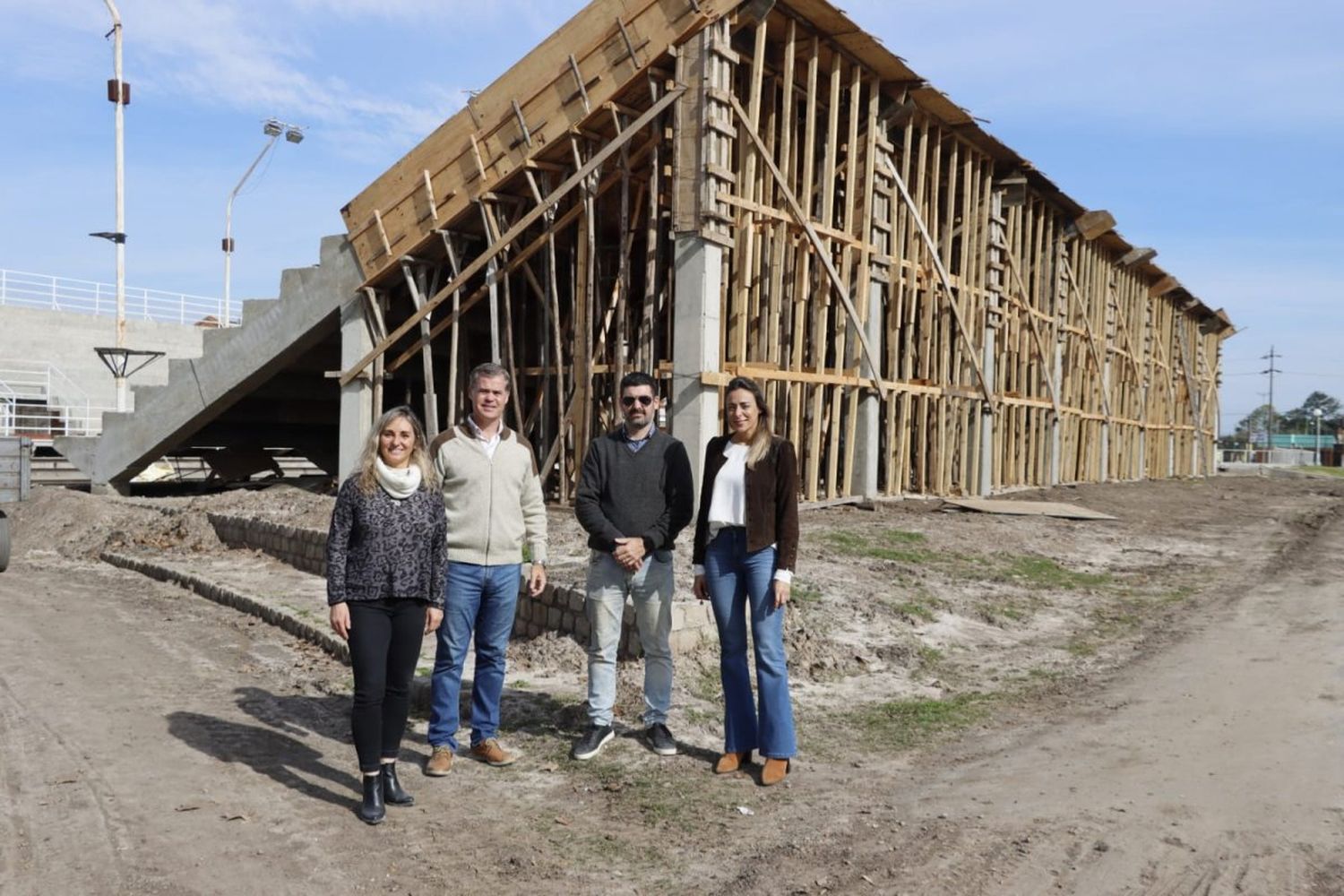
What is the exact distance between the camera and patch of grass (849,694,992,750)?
6.33 m

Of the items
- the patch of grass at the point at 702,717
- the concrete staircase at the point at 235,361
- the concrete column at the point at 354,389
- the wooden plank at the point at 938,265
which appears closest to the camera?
the patch of grass at the point at 702,717

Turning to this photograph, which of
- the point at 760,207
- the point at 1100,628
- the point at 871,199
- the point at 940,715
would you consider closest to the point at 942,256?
the point at 871,199

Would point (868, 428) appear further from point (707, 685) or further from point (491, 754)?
point (491, 754)

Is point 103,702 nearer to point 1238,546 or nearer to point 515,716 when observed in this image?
point 515,716

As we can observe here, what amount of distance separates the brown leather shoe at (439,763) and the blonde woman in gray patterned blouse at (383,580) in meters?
0.53

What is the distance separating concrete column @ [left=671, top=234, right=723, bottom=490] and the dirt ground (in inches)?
90.0

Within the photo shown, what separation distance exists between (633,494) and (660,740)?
1386 mm

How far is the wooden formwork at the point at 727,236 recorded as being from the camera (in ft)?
Answer: 43.1

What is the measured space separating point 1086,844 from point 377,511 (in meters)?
3.35

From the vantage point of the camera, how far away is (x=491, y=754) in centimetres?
568

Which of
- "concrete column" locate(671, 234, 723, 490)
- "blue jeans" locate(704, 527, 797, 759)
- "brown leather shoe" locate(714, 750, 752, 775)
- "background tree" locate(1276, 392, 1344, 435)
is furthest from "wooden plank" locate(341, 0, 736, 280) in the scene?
"background tree" locate(1276, 392, 1344, 435)

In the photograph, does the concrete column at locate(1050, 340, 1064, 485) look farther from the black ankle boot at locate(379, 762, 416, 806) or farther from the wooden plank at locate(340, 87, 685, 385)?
the black ankle boot at locate(379, 762, 416, 806)

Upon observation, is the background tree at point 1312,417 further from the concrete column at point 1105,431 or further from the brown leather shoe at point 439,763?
the brown leather shoe at point 439,763

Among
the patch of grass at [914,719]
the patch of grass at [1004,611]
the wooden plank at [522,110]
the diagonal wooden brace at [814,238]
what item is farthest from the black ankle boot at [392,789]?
the wooden plank at [522,110]
